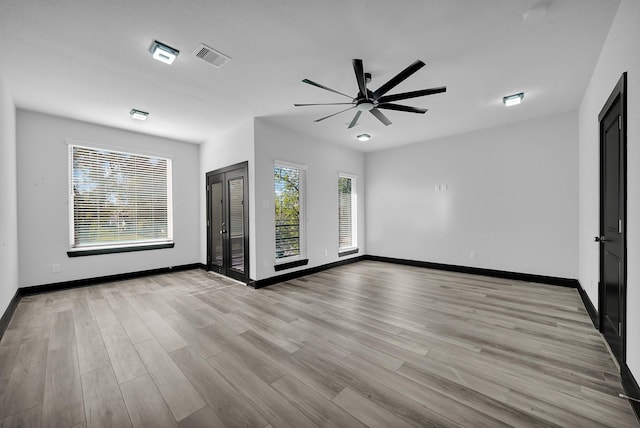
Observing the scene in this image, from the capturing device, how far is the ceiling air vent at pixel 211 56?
8.45 ft

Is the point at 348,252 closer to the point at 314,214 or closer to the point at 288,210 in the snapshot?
the point at 314,214

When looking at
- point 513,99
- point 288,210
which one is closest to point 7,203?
point 288,210

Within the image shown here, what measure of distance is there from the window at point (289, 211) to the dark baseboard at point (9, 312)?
3.34 m

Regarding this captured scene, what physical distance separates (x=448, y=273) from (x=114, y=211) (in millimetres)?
6524

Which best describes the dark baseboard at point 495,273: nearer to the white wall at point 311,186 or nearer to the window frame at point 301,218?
the white wall at point 311,186

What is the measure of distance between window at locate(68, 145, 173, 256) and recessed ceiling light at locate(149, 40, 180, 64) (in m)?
3.28

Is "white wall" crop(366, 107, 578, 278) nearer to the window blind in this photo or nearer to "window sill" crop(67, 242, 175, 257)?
the window blind

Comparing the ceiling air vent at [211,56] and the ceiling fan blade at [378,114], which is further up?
the ceiling air vent at [211,56]

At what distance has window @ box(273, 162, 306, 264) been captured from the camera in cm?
506

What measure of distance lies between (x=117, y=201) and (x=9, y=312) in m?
2.30

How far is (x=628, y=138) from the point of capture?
74.2 inches

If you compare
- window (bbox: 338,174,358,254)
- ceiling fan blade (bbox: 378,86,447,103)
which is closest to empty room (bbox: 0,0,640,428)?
ceiling fan blade (bbox: 378,86,447,103)

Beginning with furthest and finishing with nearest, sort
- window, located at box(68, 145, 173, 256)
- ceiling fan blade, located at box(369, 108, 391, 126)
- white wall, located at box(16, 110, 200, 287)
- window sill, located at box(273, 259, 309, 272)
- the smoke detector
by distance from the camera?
window sill, located at box(273, 259, 309, 272)
window, located at box(68, 145, 173, 256)
white wall, located at box(16, 110, 200, 287)
ceiling fan blade, located at box(369, 108, 391, 126)
the smoke detector

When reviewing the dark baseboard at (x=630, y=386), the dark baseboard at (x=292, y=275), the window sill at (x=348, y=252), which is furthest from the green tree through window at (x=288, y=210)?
the dark baseboard at (x=630, y=386)
